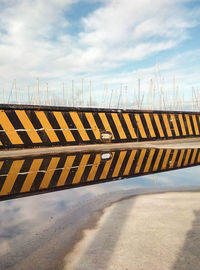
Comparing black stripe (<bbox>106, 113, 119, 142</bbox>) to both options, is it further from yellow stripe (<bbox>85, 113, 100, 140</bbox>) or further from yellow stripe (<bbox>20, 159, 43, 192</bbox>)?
yellow stripe (<bbox>20, 159, 43, 192</bbox>)

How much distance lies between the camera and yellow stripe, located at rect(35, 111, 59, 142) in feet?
21.5

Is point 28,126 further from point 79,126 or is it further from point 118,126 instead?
point 118,126

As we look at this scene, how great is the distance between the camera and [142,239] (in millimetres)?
1729

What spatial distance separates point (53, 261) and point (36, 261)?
109 mm

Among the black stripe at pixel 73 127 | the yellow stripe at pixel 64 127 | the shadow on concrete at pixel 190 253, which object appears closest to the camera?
the shadow on concrete at pixel 190 253

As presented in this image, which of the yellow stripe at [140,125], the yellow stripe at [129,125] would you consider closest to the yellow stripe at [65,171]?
the yellow stripe at [129,125]

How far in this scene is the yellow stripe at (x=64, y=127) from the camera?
682 cm

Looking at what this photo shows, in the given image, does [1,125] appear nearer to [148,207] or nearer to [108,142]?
[108,142]

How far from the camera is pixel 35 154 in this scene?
19.1 ft

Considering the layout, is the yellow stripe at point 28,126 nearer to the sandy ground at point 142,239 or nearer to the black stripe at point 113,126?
the black stripe at point 113,126

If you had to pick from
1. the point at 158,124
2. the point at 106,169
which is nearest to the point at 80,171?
the point at 106,169

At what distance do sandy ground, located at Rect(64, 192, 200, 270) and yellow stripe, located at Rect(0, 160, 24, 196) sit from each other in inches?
54.6

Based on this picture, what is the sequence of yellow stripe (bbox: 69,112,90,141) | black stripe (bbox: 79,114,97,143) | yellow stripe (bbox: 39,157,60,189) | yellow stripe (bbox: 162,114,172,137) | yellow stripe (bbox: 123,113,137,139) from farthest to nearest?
1. yellow stripe (bbox: 162,114,172,137)
2. yellow stripe (bbox: 123,113,137,139)
3. black stripe (bbox: 79,114,97,143)
4. yellow stripe (bbox: 69,112,90,141)
5. yellow stripe (bbox: 39,157,60,189)

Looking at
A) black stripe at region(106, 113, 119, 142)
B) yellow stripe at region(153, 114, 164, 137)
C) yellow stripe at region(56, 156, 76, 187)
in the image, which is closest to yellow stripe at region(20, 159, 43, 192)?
yellow stripe at region(56, 156, 76, 187)
